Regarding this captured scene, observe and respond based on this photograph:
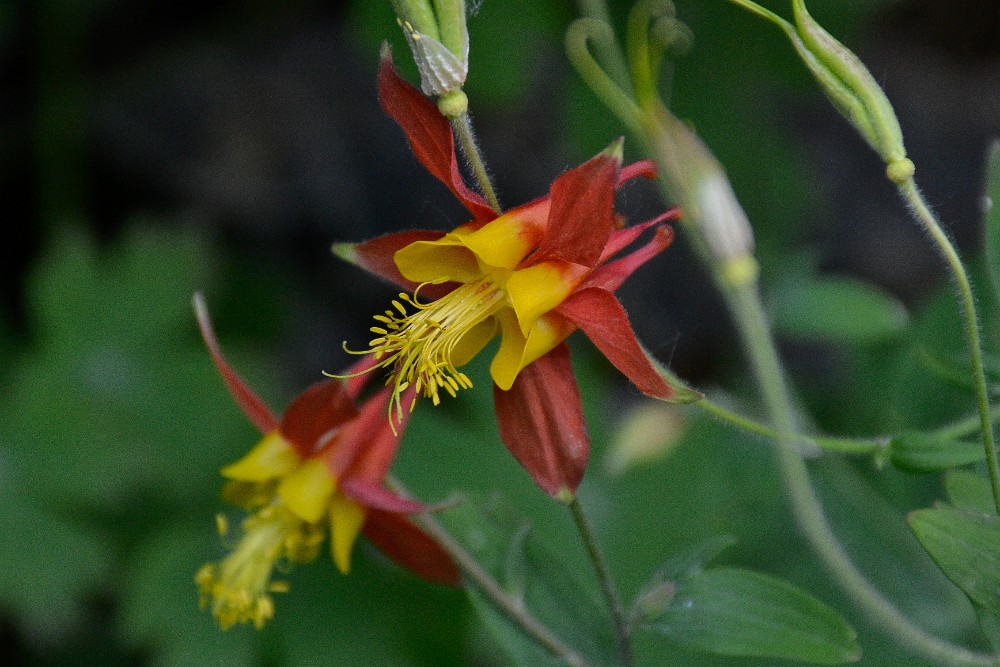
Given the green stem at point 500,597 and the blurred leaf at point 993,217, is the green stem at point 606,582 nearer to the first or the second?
the green stem at point 500,597

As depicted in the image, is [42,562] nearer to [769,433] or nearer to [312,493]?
[312,493]

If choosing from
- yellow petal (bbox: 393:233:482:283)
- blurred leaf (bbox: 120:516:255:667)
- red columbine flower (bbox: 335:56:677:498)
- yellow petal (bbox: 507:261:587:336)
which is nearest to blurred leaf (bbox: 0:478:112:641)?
blurred leaf (bbox: 120:516:255:667)

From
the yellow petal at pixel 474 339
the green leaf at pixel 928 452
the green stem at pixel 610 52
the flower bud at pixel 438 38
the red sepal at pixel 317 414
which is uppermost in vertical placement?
the flower bud at pixel 438 38

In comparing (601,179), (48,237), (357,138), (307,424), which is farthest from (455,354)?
(357,138)

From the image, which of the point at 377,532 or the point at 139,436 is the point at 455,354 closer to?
the point at 377,532

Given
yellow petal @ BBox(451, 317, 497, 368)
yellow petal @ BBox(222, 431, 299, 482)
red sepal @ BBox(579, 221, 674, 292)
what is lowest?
yellow petal @ BBox(222, 431, 299, 482)

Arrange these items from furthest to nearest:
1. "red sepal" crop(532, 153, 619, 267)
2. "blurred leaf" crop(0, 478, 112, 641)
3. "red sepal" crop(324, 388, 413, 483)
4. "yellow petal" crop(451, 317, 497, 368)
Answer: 1. "blurred leaf" crop(0, 478, 112, 641)
2. "red sepal" crop(324, 388, 413, 483)
3. "yellow petal" crop(451, 317, 497, 368)
4. "red sepal" crop(532, 153, 619, 267)

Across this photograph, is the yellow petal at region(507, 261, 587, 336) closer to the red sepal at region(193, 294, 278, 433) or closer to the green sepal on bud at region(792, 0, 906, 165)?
the green sepal on bud at region(792, 0, 906, 165)

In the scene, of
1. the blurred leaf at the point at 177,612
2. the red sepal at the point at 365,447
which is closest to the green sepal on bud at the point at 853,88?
the red sepal at the point at 365,447
